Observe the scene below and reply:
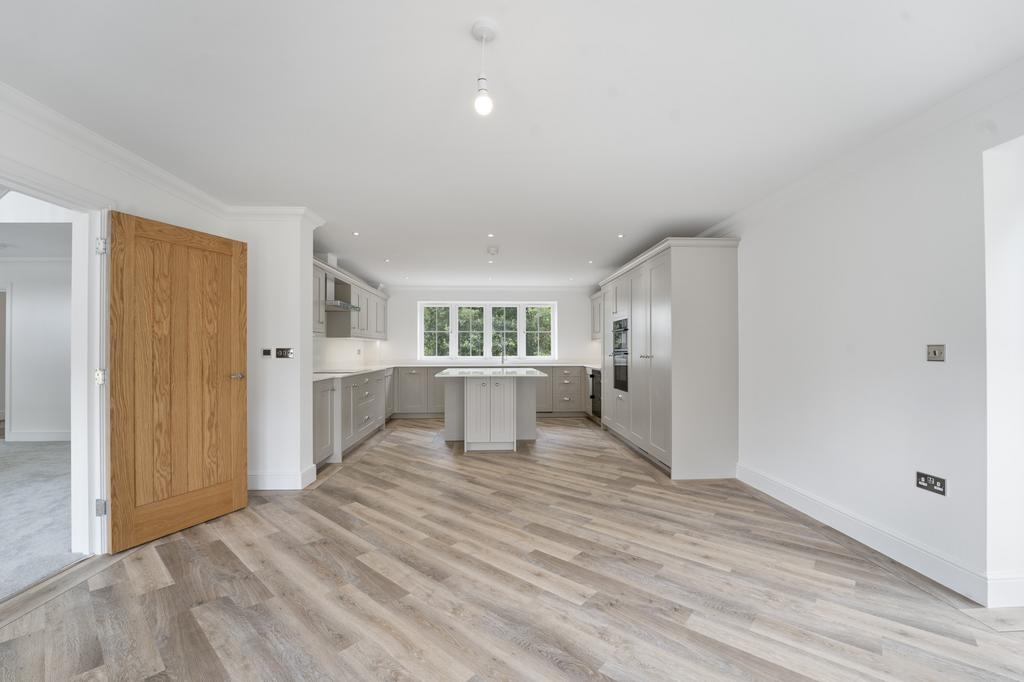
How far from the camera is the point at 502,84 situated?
1.96 metres

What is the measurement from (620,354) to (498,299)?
325 cm

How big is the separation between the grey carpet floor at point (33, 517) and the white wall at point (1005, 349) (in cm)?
491

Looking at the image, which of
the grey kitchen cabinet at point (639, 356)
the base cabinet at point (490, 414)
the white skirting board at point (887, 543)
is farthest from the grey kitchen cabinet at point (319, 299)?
the white skirting board at point (887, 543)

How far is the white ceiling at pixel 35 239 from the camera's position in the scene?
4316 mm

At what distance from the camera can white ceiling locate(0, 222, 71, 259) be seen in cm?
432

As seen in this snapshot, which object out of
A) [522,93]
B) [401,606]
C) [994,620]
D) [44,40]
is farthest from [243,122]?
[994,620]

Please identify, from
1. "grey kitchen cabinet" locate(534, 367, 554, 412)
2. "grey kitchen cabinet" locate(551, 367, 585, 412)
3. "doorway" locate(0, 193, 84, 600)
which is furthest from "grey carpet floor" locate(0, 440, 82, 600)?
"grey kitchen cabinet" locate(551, 367, 585, 412)

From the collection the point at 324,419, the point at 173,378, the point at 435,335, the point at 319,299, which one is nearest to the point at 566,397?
the point at 435,335

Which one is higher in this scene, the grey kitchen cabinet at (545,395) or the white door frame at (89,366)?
the white door frame at (89,366)

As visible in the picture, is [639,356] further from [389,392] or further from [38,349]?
[38,349]

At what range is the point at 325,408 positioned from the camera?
434cm

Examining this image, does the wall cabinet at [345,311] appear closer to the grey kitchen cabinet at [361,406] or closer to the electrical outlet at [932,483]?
the grey kitchen cabinet at [361,406]

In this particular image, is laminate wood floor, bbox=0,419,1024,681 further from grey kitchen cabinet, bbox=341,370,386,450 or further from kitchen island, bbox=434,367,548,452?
kitchen island, bbox=434,367,548,452

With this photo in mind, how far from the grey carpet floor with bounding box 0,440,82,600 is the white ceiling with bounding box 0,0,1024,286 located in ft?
8.21
